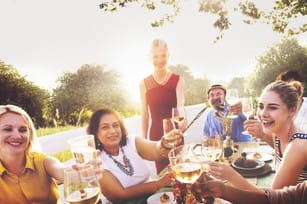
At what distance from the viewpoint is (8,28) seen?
8109mm

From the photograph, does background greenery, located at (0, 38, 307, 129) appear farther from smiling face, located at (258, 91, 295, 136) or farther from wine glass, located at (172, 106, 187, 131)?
smiling face, located at (258, 91, 295, 136)

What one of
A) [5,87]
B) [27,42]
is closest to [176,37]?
[27,42]

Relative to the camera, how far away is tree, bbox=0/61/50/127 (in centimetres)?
916

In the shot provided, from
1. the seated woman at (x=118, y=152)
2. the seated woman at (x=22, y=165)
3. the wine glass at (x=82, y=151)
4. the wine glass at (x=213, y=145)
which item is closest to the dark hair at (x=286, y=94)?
the wine glass at (x=213, y=145)

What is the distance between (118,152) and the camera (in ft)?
9.39

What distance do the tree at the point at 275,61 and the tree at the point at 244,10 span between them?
8.14 ft

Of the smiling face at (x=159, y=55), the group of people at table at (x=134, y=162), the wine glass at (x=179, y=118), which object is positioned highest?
the smiling face at (x=159, y=55)

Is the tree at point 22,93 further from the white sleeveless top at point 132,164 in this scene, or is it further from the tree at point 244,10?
the white sleeveless top at point 132,164

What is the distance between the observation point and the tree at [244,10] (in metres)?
7.15

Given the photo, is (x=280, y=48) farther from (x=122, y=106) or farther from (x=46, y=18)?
(x=46, y=18)

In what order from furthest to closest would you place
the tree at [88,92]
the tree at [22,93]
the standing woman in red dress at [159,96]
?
the tree at [88,92]
the tree at [22,93]
the standing woman in red dress at [159,96]

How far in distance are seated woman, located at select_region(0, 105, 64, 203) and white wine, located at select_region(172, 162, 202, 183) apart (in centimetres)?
100

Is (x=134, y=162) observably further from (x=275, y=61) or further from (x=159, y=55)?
(x=275, y=61)

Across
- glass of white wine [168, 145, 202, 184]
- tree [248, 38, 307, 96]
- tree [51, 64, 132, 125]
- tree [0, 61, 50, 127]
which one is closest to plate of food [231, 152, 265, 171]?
glass of white wine [168, 145, 202, 184]
